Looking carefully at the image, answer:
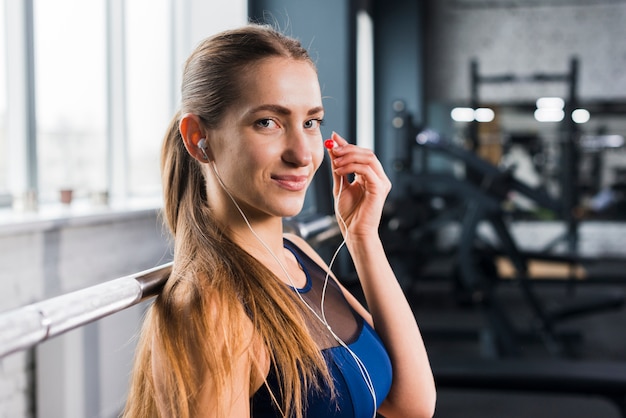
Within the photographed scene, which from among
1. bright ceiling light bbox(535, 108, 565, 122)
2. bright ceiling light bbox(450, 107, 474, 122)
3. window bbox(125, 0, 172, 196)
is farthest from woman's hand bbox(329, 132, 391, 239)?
bright ceiling light bbox(535, 108, 565, 122)

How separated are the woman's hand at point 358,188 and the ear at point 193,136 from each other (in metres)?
0.21

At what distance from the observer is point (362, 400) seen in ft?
3.11

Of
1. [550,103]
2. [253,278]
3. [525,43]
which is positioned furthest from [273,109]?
[525,43]

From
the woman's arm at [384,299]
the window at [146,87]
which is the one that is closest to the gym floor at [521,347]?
the woman's arm at [384,299]

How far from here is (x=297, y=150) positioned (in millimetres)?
927

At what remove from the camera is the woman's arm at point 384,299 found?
3.65 ft

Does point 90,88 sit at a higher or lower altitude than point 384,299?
higher

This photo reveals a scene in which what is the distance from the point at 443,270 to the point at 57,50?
17.7ft

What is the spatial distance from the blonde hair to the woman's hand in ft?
0.53

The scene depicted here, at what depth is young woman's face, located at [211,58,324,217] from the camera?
912mm

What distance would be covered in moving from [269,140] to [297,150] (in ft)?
0.13

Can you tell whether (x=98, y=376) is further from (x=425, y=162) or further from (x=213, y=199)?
(x=425, y=162)

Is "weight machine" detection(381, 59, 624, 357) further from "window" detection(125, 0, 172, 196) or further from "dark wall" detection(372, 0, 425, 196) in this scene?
"dark wall" detection(372, 0, 425, 196)

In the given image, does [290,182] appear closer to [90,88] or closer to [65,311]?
[65,311]
